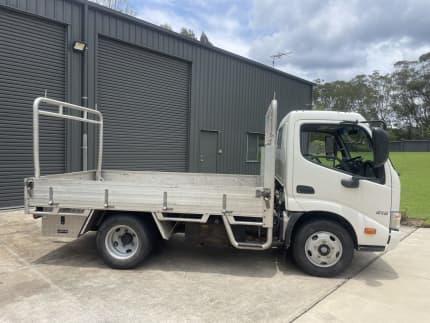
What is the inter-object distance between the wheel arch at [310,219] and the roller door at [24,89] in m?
6.81

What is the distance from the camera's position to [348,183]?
4.40 m

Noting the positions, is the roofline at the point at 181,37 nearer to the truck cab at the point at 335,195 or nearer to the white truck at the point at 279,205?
the white truck at the point at 279,205

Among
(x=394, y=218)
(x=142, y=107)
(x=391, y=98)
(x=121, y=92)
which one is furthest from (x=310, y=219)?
(x=391, y=98)

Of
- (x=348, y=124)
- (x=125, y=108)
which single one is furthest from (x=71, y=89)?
(x=348, y=124)

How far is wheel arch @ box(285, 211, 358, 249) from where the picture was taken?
14.8ft

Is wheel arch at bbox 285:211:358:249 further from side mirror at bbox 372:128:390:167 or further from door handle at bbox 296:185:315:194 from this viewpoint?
side mirror at bbox 372:128:390:167

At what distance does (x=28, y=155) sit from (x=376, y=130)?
311 inches

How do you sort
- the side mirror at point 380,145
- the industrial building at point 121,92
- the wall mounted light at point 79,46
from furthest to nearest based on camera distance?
the wall mounted light at point 79,46 < the industrial building at point 121,92 < the side mirror at point 380,145

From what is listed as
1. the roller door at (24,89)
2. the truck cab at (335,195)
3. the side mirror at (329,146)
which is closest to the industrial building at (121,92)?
the roller door at (24,89)

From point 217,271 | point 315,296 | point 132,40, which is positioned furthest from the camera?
point 132,40

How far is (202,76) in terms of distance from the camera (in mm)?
12945

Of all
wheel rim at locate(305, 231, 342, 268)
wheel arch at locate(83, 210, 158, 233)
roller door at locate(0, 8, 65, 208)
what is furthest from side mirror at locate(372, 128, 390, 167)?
roller door at locate(0, 8, 65, 208)

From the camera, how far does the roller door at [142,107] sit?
10.1m

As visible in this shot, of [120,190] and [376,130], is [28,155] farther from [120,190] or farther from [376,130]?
[376,130]
